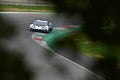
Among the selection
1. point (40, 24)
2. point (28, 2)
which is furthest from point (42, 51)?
point (28, 2)

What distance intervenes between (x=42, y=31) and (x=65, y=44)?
8.3 inches

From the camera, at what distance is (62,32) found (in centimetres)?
103

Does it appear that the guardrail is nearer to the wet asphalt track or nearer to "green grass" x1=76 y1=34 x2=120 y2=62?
the wet asphalt track

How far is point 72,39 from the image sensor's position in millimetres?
1021

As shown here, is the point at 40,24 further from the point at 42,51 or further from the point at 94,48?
the point at 94,48

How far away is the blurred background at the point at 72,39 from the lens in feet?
3.13

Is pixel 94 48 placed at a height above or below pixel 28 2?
below

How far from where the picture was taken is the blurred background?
0.95 metres

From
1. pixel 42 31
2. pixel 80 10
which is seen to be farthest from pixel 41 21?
pixel 80 10

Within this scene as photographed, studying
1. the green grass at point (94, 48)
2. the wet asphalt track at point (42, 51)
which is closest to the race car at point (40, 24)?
the wet asphalt track at point (42, 51)

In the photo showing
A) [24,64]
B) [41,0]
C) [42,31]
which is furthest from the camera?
[42,31]

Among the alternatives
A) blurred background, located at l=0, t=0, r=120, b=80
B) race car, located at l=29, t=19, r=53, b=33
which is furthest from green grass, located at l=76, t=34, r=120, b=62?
race car, located at l=29, t=19, r=53, b=33

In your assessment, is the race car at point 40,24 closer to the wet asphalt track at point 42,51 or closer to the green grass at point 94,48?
the wet asphalt track at point 42,51

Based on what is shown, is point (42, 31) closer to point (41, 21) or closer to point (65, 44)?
point (41, 21)
